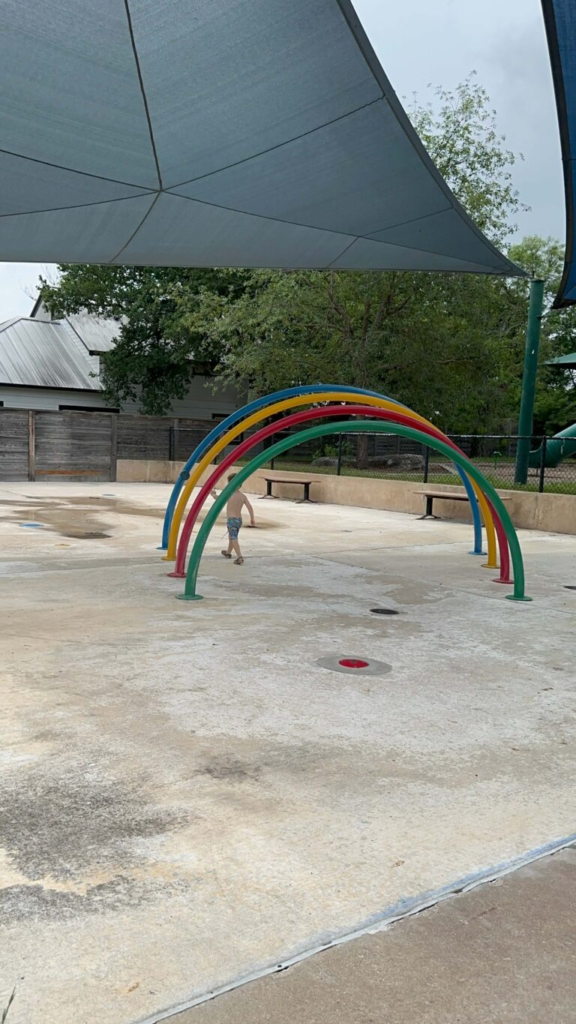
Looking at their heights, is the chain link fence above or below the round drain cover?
above

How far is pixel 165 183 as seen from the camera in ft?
24.3

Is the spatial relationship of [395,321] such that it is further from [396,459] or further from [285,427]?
[285,427]

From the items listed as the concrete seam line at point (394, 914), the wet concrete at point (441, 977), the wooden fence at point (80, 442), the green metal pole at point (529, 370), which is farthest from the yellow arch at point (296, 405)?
the wooden fence at point (80, 442)

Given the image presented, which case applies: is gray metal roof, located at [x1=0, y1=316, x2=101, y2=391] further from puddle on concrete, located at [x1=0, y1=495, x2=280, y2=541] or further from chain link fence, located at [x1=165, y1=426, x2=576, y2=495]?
puddle on concrete, located at [x1=0, y1=495, x2=280, y2=541]

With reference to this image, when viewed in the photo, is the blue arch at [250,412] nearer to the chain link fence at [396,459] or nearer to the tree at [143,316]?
the chain link fence at [396,459]

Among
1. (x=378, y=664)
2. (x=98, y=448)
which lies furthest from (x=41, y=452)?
(x=378, y=664)

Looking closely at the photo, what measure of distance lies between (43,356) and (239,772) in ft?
96.3

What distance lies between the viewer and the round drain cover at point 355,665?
5215mm

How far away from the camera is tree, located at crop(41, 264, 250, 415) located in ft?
93.4

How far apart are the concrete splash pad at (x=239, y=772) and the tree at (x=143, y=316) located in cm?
2216

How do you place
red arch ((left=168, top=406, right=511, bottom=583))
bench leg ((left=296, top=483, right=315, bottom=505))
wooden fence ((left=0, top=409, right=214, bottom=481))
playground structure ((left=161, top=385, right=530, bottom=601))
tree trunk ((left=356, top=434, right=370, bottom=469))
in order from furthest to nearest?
1. wooden fence ((left=0, top=409, right=214, bottom=481))
2. tree trunk ((left=356, top=434, right=370, bottom=469))
3. bench leg ((left=296, top=483, right=315, bottom=505))
4. red arch ((left=168, top=406, right=511, bottom=583))
5. playground structure ((left=161, top=385, right=530, bottom=601))

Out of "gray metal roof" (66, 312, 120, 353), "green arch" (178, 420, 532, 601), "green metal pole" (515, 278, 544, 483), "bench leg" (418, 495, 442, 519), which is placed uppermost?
"gray metal roof" (66, 312, 120, 353)

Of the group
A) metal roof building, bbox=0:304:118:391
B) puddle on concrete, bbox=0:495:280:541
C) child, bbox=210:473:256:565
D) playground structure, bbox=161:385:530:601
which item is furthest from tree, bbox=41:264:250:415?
playground structure, bbox=161:385:530:601

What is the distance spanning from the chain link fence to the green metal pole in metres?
0.78
